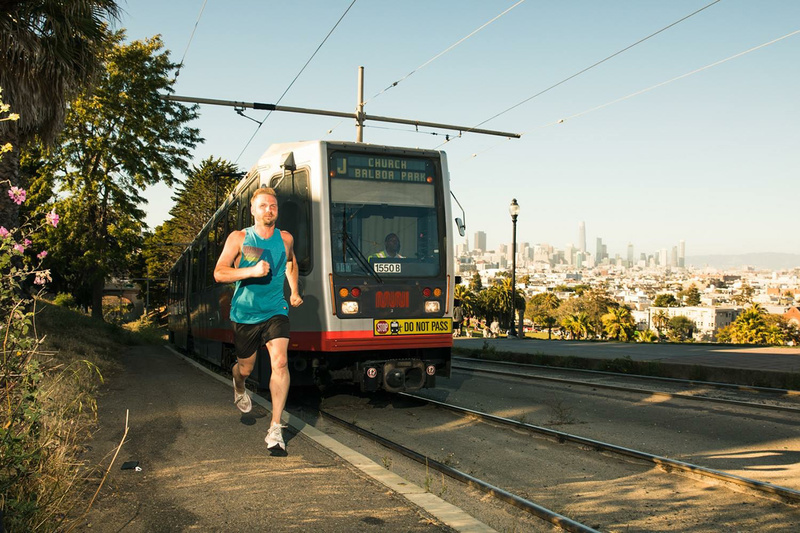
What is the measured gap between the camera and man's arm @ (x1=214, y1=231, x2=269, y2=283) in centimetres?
555

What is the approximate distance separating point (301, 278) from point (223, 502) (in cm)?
440

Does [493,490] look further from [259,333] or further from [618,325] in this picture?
[618,325]

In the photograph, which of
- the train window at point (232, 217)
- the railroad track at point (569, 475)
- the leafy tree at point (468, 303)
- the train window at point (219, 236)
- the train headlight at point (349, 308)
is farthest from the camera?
the leafy tree at point (468, 303)

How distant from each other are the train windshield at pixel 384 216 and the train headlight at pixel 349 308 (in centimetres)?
38

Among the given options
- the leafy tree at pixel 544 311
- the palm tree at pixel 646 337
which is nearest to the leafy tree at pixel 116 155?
the palm tree at pixel 646 337

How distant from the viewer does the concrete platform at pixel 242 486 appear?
3.95 meters

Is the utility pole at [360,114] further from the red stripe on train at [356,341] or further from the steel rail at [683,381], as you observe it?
the red stripe on train at [356,341]

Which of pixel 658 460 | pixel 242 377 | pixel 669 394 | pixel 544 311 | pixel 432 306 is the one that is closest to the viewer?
pixel 658 460

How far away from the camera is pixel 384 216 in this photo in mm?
8719

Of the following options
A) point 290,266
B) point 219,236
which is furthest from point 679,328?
point 290,266

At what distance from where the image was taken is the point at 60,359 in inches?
472

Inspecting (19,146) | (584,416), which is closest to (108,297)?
(19,146)

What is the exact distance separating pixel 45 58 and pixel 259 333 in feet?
25.1

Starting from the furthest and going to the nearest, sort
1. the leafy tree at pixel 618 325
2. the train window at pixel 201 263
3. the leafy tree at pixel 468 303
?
1. the leafy tree at pixel 468 303
2. the leafy tree at pixel 618 325
3. the train window at pixel 201 263
